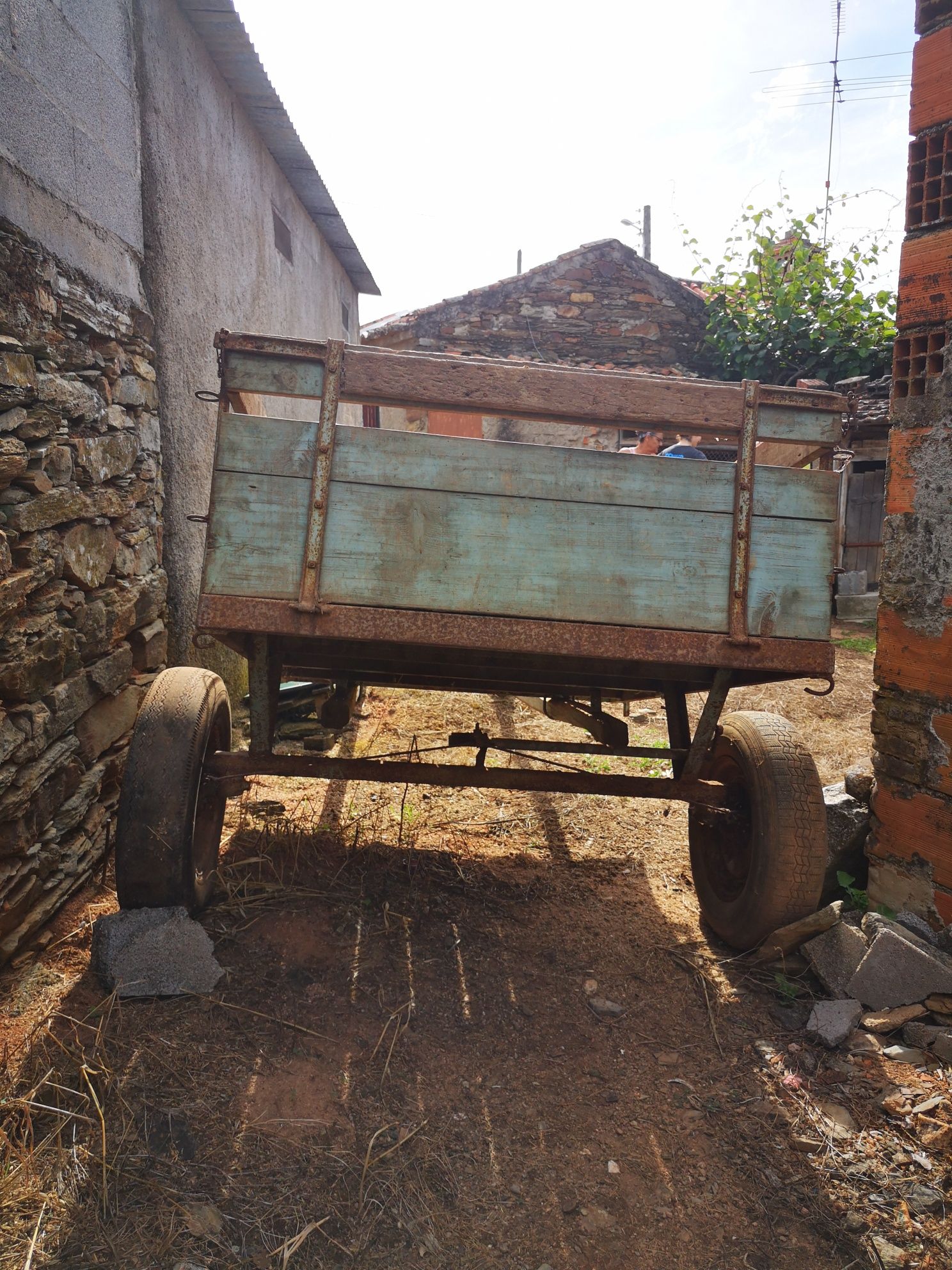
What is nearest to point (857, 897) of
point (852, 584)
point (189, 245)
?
point (189, 245)

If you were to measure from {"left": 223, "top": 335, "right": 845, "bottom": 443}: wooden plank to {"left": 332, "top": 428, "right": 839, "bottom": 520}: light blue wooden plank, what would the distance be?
11 cm

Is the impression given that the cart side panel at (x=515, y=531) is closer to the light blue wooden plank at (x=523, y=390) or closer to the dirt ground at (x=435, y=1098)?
the light blue wooden plank at (x=523, y=390)

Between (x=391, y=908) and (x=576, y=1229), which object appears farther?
(x=391, y=908)

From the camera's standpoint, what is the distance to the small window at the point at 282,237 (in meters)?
6.71

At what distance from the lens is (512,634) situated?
7.24ft

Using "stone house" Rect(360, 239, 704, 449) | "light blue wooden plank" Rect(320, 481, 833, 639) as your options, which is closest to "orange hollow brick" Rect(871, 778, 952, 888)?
"light blue wooden plank" Rect(320, 481, 833, 639)

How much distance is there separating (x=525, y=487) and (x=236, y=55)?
172 inches

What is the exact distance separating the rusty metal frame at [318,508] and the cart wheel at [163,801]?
27.7 inches

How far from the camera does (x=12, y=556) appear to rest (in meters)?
2.48

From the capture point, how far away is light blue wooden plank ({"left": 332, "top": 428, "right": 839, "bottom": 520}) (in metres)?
2.21

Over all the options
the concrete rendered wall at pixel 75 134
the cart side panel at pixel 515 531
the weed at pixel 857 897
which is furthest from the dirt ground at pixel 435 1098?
the concrete rendered wall at pixel 75 134

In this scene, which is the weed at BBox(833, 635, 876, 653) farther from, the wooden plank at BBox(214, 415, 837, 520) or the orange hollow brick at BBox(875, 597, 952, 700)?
the wooden plank at BBox(214, 415, 837, 520)

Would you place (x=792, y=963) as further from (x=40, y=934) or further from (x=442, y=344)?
(x=442, y=344)

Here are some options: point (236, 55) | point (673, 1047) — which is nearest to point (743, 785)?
point (673, 1047)
